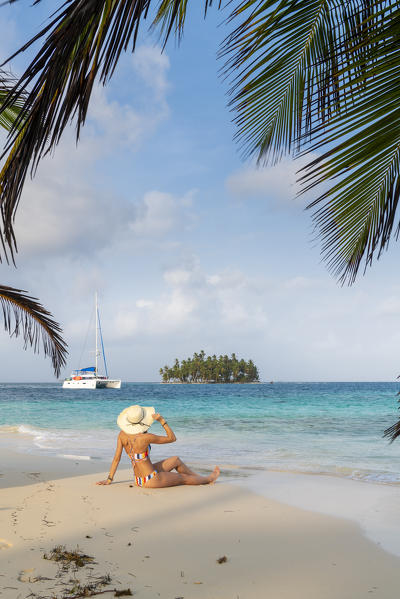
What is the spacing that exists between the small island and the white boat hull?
48.4 meters

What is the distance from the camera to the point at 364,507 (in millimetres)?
6113

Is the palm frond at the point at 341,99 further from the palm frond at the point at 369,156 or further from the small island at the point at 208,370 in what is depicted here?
the small island at the point at 208,370

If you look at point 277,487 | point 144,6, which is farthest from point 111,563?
point 277,487

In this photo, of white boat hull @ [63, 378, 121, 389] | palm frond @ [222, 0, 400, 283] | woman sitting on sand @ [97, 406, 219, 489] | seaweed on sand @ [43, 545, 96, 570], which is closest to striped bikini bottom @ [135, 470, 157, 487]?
woman sitting on sand @ [97, 406, 219, 489]

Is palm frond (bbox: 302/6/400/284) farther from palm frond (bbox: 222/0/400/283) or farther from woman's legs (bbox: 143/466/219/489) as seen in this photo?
woman's legs (bbox: 143/466/219/489)

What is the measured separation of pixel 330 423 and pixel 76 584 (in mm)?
19515

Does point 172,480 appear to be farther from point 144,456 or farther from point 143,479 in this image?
point 144,456

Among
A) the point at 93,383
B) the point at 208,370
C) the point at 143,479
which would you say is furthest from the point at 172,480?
the point at 208,370

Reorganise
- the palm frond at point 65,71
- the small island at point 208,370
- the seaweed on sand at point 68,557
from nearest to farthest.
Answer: the palm frond at point 65,71 → the seaweed on sand at point 68,557 → the small island at point 208,370

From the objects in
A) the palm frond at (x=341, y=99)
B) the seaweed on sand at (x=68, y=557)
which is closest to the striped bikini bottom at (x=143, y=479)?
the seaweed on sand at (x=68, y=557)

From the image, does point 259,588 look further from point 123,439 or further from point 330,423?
point 330,423

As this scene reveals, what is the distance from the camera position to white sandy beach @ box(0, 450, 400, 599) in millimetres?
3312

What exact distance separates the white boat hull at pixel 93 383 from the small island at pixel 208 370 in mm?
48412

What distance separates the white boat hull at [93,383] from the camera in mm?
71062
